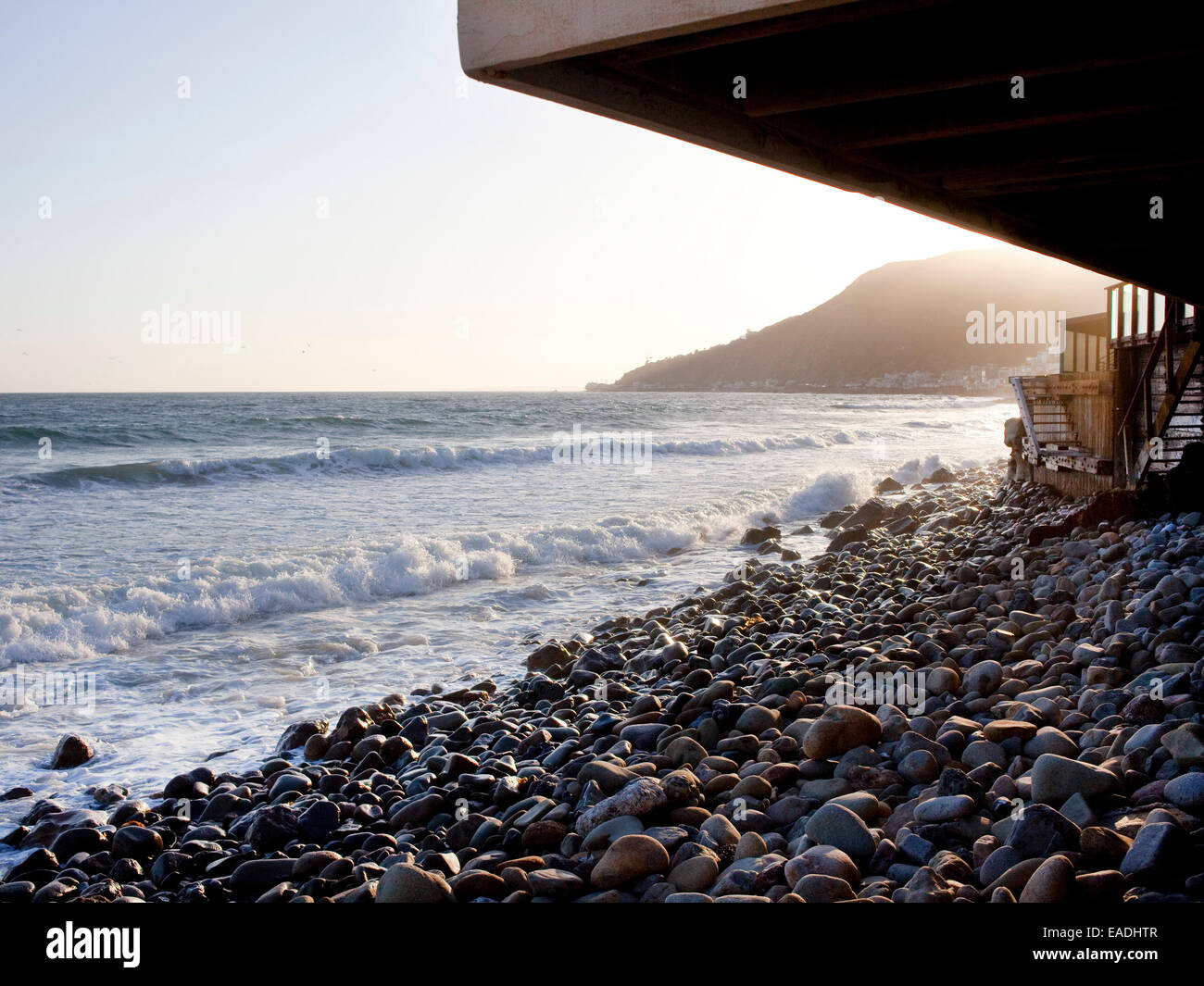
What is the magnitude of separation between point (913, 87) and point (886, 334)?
14648cm

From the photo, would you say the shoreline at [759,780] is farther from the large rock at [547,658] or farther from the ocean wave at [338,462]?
the ocean wave at [338,462]

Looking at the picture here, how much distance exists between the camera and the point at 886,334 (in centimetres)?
14088

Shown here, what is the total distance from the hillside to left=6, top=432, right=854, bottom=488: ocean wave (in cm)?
9709

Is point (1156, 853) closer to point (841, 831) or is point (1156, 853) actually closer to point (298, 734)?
point (841, 831)

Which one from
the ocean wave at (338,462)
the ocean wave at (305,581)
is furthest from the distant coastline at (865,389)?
the ocean wave at (305,581)

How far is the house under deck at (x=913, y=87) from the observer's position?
2.65m

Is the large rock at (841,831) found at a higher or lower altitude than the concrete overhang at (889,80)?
lower

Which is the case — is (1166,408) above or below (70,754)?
above

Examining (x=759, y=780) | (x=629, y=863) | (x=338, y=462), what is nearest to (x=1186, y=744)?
(x=759, y=780)

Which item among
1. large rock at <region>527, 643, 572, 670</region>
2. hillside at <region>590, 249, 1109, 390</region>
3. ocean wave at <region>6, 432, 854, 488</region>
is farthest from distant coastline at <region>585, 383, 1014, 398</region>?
large rock at <region>527, 643, 572, 670</region>

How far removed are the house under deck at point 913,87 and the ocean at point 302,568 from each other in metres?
5.09

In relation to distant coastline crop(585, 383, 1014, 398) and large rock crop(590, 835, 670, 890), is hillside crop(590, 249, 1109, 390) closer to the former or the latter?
distant coastline crop(585, 383, 1014, 398)

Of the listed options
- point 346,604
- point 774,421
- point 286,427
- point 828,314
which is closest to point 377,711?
point 346,604
